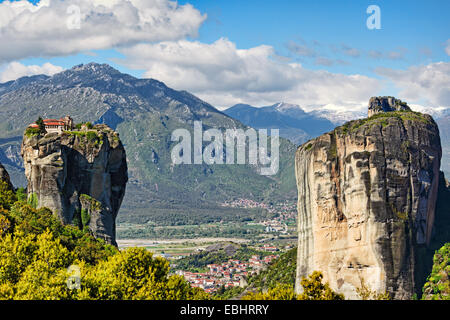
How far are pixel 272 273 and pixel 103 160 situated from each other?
3399 cm

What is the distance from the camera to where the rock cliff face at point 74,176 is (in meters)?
81.1

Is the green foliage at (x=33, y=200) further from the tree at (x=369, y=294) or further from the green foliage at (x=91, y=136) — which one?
the tree at (x=369, y=294)

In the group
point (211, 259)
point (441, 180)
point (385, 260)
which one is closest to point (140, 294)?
point (385, 260)

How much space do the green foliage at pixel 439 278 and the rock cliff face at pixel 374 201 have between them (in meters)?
1.83

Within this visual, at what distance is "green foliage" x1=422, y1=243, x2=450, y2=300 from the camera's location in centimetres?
6375

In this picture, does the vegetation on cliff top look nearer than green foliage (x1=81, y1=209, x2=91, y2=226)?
Yes

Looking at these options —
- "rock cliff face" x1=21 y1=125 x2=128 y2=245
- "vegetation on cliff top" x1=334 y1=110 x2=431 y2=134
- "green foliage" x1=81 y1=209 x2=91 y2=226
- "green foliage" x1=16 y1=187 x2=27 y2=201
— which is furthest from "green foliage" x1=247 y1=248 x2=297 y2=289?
"green foliage" x1=16 y1=187 x2=27 y2=201

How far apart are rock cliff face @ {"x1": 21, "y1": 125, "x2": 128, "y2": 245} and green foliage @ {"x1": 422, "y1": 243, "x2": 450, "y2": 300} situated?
148 feet

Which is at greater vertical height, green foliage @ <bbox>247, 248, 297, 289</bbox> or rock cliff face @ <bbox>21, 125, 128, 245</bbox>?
rock cliff face @ <bbox>21, 125, 128, 245</bbox>

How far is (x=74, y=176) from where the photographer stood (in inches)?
3329

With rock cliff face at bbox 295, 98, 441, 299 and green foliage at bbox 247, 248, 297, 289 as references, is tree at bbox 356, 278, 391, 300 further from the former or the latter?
green foliage at bbox 247, 248, 297, 289

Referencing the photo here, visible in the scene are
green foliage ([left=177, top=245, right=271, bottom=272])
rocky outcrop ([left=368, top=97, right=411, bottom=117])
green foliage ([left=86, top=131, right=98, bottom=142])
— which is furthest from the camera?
green foliage ([left=177, top=245, right=271, bottom=272])

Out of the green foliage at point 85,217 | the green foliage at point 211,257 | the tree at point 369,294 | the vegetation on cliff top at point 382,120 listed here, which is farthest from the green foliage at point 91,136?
the green foliage at point 211,257

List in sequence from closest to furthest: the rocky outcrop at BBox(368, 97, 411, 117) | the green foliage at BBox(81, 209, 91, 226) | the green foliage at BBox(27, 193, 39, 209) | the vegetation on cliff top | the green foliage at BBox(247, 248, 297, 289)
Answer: the vegetation on cliff top < the green foliage at BBox(27, 193, 39, 209) < the green foliage at BBox(81, 209, 91, 226) < the green foliage at BBox(247, 248, 297, 289) < the rocky outcrop at BBox(368, 97, 411, 117)
